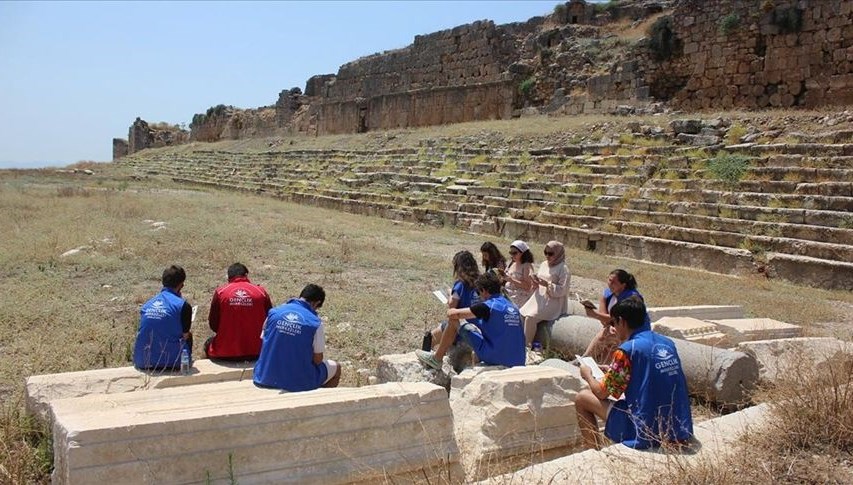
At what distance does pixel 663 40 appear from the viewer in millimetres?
19359

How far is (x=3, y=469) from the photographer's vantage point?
129 inches

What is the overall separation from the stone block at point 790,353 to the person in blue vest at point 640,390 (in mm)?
1383

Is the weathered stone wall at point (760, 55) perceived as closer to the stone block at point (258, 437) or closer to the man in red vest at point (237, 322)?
the man in red vest at point (237, 322)

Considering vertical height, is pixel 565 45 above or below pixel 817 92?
above

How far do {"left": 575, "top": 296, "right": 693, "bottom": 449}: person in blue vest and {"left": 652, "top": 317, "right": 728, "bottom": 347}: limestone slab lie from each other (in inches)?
83.6

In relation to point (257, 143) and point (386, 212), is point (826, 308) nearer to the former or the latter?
point (386, 212)

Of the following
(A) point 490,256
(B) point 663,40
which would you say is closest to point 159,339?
(A) point 490,256

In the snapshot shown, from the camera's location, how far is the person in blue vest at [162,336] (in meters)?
5.09

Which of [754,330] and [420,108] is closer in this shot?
[754,330]

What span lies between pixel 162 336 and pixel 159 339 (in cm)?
3

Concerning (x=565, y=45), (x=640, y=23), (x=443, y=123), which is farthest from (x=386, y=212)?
(x=640, y=23)

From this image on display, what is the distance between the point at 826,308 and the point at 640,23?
1980 centimetres

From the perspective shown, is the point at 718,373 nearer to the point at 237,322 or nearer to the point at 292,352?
the point at 292,352

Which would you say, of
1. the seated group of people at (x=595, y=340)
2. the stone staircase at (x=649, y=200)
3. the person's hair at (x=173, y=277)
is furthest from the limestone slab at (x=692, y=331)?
the stone staircase at (x=649, y=200)
